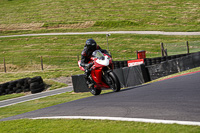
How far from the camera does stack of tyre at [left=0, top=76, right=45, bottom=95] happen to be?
2031 centimetres

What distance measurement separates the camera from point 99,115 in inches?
262

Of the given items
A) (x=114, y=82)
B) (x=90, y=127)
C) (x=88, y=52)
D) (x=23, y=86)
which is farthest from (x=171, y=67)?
(x=90, y=127)

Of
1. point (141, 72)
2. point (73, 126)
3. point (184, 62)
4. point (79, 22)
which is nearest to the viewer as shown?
point (73, 126)

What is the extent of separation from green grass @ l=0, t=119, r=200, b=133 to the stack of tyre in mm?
Result: 13343

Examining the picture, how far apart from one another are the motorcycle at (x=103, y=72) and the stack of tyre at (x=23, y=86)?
9.87m

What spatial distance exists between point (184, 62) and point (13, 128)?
1128 cm

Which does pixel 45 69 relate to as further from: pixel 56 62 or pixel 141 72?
pixel 141 72

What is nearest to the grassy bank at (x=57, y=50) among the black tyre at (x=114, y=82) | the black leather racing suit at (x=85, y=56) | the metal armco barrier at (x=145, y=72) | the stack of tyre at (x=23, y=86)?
the stack of tyre at (x=23, y=86)

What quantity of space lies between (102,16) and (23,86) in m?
32.8

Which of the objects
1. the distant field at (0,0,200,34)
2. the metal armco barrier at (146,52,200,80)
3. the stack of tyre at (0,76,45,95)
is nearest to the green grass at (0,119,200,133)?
the metal armco barrier at (146,52,200,80)

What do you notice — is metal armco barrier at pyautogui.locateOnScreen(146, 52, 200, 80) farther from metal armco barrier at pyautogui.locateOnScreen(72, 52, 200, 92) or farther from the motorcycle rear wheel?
the motorcycle rear wheel

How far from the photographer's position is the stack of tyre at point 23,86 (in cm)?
2031

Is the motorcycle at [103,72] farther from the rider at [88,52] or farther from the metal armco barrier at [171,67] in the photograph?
the metal armco barrier at [171,67]

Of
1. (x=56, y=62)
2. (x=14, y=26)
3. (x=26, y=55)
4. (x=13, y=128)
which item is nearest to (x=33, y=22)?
(x=14, y=26)
